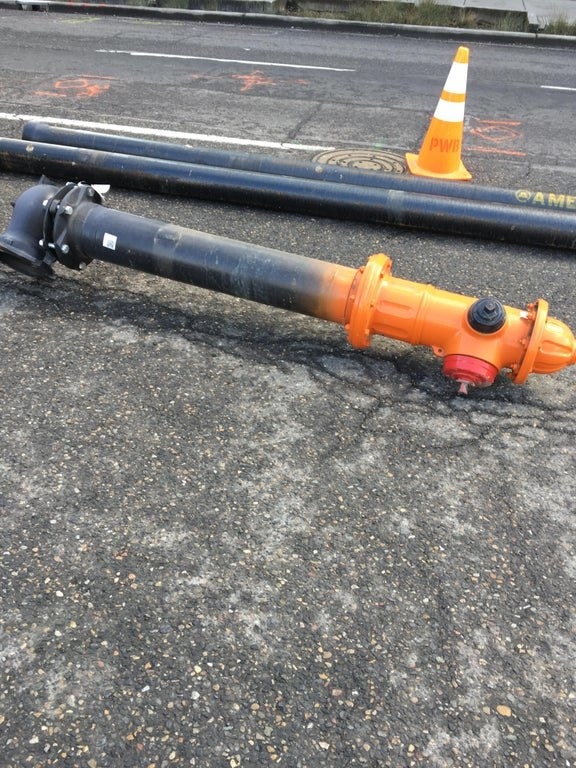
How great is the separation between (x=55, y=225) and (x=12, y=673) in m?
2.37

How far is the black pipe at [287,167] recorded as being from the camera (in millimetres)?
4586

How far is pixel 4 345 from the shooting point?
3.22m

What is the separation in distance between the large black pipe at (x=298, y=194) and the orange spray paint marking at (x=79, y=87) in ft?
8.98

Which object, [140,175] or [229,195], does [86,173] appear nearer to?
[140,175]

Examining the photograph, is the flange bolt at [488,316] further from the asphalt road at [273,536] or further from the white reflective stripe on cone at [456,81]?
the white reflective stripe on cone at [456,81]

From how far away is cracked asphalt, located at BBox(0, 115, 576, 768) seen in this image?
1836 mm

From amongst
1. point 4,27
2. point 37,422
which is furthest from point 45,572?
point 4,27

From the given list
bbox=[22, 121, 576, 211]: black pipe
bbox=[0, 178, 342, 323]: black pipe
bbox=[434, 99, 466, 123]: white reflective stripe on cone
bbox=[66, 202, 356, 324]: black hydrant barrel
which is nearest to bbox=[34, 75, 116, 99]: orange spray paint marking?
bbox=[22, 121, 576, 211]: black pipe

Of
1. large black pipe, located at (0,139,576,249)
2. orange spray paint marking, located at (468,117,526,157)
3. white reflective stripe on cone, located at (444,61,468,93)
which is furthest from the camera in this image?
orange spray paint marking, located at (468,117,526,157)

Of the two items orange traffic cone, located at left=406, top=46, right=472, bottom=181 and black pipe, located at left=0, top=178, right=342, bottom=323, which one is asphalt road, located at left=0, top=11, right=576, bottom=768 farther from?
orange traffic cone, located at left=406, top=46, right=472, bottom=181

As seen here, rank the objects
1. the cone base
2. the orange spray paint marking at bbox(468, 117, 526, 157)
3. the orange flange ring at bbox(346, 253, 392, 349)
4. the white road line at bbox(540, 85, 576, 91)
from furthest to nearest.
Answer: the white road line at bbox(540, 85, 576, 91), the orange spray paint marking at bbox(468, 117, 526, 157), the cone base, the orange flange ring at bbox(346, 253, 392, 349)

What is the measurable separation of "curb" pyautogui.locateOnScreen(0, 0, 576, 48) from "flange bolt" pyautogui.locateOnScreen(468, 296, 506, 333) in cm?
1175

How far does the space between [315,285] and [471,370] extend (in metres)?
0.85

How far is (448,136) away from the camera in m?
5.28
